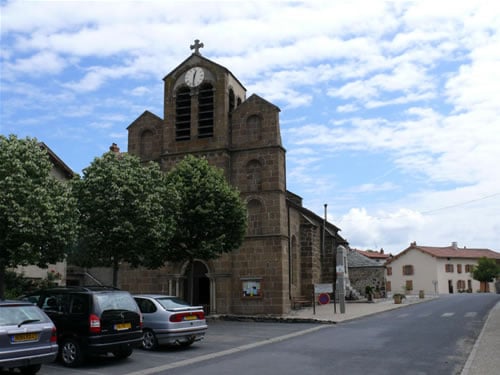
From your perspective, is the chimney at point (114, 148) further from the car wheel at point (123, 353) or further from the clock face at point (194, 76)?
the car wheel at point (123, 353)

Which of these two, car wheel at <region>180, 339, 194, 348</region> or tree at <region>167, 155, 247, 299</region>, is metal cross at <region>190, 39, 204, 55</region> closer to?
tree at <region>167, 155, 247, 299</region>

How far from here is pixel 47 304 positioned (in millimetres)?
12406

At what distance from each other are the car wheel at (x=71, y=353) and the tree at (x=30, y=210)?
4643 mm

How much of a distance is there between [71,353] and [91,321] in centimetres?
94

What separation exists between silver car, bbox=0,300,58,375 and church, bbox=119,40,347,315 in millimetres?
16898

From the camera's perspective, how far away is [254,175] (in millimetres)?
29516

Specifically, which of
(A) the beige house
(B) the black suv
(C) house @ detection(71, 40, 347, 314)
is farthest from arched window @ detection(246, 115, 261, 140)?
(A) the beige house

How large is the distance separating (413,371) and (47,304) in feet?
27.1

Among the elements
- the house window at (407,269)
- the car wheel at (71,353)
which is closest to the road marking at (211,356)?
the car wheel at (71,353)

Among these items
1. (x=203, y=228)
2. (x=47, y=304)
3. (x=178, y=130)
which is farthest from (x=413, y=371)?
(x=178, y=130)

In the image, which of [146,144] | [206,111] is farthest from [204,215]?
[146,144]

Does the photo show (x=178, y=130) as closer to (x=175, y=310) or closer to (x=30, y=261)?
(x=30, y=261)

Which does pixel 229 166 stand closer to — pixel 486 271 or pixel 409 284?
pixel 409 284

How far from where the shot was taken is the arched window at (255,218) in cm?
2877
